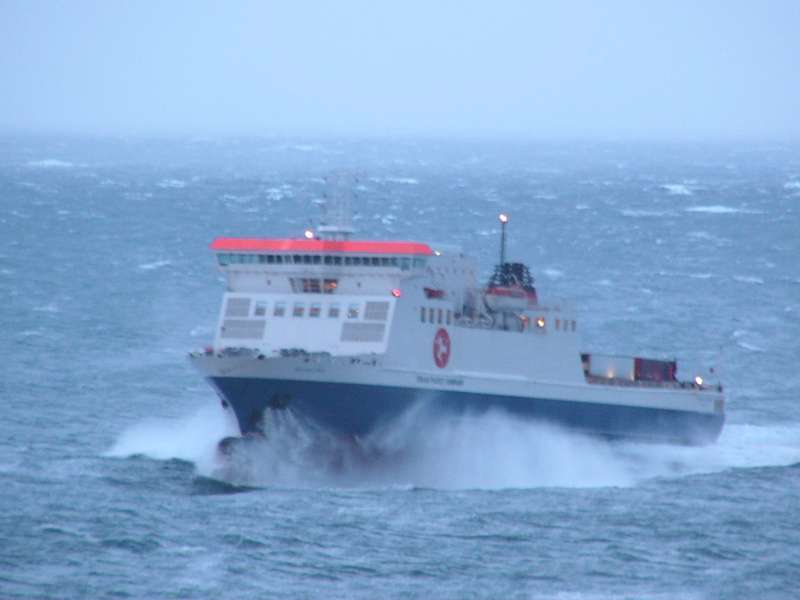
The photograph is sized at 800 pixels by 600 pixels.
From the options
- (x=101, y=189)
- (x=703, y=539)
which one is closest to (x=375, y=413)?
(x=703, y=539)

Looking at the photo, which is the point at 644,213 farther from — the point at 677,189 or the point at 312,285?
the point at 312,285

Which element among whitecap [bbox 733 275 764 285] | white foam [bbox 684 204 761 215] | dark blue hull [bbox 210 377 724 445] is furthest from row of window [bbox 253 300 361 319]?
white foam [bbox 684 204 761 215]

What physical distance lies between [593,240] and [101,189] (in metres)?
58.9

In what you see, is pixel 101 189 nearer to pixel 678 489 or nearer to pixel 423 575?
pixel 678 489

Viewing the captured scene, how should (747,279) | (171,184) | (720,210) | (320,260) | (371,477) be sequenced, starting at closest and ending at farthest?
(371,477)
(320,260)
(747,279)
(720,210)
(171,184)

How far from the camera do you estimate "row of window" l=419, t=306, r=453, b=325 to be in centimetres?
6047

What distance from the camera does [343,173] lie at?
6166cm

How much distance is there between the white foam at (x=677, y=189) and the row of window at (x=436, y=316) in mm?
118975

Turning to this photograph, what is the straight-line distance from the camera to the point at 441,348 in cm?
6097

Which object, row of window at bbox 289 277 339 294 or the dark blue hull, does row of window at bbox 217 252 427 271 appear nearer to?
row of window at bbox 289 277 339 294

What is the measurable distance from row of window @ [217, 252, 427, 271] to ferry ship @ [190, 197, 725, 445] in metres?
0.04

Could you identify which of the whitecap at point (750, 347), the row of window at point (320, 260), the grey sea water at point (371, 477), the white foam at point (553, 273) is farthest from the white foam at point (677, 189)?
the row of window at point (320, 260)

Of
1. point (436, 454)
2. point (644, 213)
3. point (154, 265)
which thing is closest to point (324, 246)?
point (436, 454)

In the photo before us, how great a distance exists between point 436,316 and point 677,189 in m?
128
